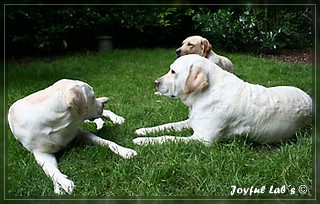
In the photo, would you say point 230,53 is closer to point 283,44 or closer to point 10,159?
point 283,44

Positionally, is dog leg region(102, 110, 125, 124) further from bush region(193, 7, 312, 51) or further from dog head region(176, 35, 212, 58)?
bush region(193, 7, 312, 51)

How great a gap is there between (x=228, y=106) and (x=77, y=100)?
104 centimetres

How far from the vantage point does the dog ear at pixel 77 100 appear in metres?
2.88

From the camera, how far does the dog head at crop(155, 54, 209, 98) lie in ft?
10.3

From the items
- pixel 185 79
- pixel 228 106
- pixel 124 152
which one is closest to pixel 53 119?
pixel 124 152

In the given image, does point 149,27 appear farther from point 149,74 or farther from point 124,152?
point 124,152

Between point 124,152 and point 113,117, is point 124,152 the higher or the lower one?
the higher one

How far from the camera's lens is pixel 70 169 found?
2926 mm

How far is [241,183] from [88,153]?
1123 millimetres

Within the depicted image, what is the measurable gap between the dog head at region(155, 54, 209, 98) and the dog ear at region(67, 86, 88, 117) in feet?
2.07

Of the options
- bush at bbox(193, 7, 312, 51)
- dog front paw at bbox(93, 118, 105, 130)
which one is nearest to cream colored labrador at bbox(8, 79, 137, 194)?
dog front paw at bbox(93, 118, 105, 130)

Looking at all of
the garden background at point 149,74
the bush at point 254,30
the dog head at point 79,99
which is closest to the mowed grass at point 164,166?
the garden background at point 149,74

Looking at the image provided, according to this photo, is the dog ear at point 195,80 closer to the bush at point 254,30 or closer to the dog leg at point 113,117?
the dog leg at point 113,117

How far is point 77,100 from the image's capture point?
2898 millimetres
